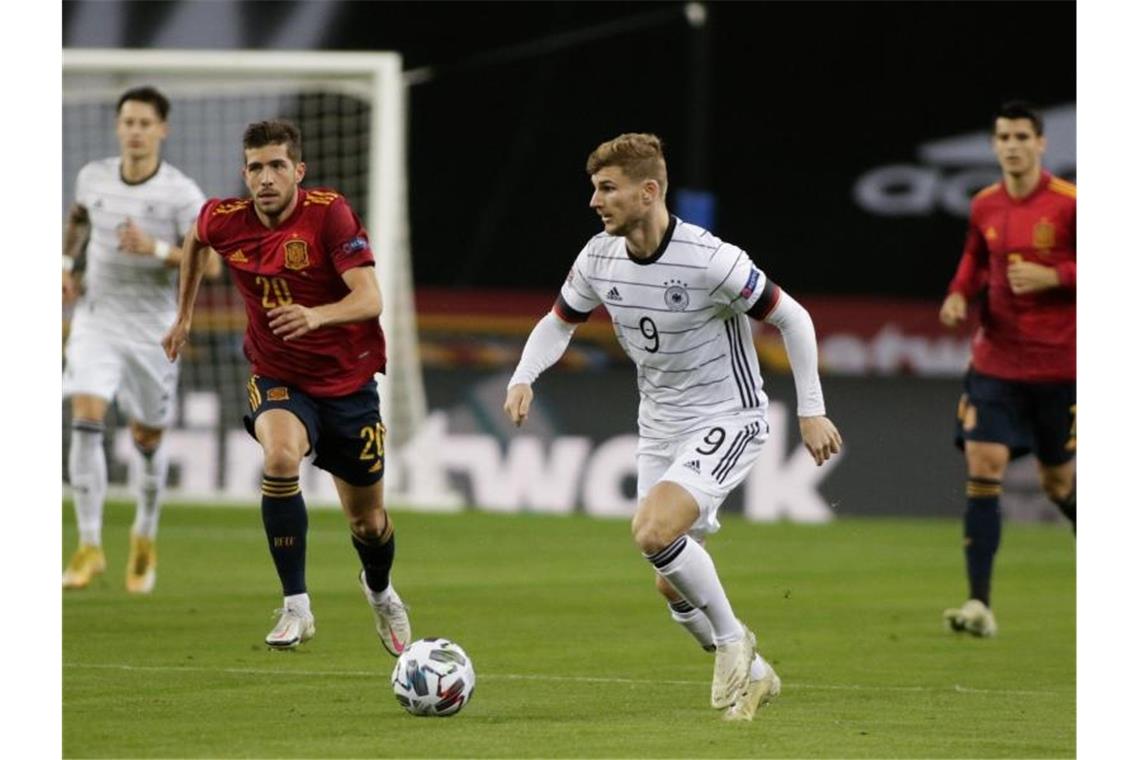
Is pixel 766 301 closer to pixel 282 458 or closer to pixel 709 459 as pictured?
pixel 709 459

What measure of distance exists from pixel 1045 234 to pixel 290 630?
405 centimetres

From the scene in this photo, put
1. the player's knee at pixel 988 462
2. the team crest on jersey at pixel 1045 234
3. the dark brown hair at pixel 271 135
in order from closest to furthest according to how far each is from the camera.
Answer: the dark brown hair at pixel 271 135 < the team crest on jersey at pixel 1045 234 < the player's knee at pixel 988 462

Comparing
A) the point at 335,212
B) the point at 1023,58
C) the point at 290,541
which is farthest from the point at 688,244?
the point at 1023,58

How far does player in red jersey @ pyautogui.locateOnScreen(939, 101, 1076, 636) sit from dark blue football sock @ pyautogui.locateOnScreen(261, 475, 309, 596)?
335 centimetres

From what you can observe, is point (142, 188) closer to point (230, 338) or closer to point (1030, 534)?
point (230, 338)

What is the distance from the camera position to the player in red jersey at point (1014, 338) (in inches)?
399

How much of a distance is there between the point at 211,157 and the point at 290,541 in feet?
31.8

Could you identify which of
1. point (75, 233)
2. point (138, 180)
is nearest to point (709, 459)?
point (138, 180)

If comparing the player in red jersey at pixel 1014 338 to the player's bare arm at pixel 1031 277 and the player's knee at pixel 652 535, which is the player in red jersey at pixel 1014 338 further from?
the player's knee at pixel 652 535

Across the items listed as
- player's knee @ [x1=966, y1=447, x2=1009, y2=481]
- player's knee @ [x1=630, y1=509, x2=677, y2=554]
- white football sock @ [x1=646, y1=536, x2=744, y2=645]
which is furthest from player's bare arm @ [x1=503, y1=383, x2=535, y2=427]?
player's knee @ [x1=966, y1=447, x2=1009, y2=481]

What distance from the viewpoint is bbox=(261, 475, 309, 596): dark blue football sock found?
798 cm


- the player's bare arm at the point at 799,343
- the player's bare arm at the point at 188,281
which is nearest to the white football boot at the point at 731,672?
the player's bare arm at the point at 799,343

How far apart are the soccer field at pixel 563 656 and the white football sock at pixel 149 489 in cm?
38

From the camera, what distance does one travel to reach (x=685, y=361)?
7.63 meters
